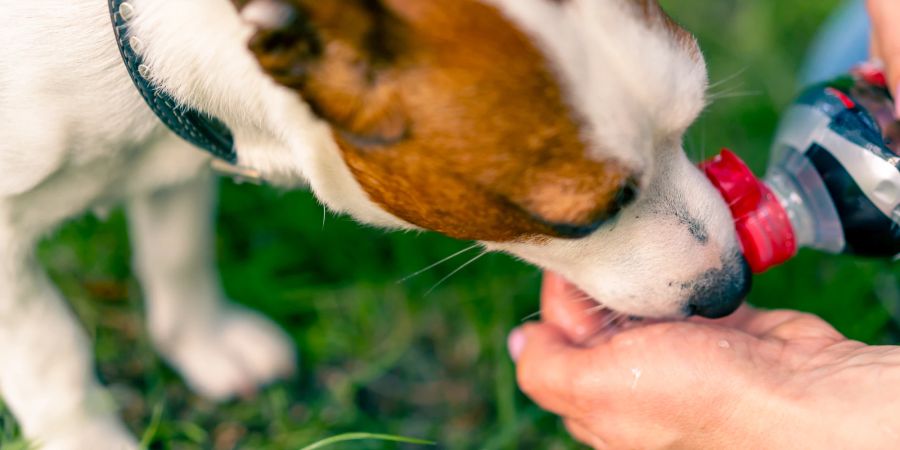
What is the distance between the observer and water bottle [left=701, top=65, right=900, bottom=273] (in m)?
1.73

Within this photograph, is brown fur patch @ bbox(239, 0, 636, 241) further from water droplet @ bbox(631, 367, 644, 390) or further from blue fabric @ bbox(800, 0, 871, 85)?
blue fabric @ bbox(800, 0, 871, 85)

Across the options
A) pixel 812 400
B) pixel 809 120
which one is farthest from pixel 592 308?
pixel 809 120

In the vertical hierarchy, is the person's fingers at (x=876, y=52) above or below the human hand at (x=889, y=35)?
below

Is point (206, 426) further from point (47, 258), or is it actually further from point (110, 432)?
point (47, 258)

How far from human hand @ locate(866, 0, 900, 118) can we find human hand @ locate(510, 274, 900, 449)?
46 centimetres

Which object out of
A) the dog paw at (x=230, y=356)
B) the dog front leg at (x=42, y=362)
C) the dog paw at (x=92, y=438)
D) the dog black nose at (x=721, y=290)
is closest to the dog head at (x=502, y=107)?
the dog black nose at (x=721, y=290)

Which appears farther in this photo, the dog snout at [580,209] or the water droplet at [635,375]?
the water droplet at [635,375]

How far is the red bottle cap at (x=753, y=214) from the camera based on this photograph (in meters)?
1.77

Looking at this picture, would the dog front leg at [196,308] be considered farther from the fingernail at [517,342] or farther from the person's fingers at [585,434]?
the person's fingers at [585,434]

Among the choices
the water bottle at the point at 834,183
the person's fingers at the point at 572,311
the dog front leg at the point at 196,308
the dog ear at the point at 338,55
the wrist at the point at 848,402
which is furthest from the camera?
the dog front leg at the point at 196,308

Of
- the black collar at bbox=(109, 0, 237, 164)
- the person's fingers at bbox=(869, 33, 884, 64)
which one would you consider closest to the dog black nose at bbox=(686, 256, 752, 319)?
the person's fingers at bbox=(869, 33, 884, 64)

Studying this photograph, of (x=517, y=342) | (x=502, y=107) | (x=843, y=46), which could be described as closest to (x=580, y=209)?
(x=502, y=107)

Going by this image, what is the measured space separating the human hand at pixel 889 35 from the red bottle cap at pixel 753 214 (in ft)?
0.92

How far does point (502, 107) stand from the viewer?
1.36m
